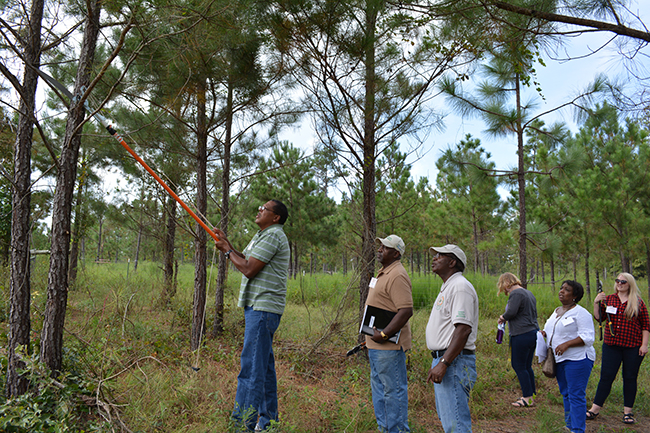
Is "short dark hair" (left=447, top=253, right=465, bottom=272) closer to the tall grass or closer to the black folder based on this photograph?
the black folder

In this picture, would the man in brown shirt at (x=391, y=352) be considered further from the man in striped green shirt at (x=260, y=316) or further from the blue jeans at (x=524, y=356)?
the blue jeans at (x=524, y=356)

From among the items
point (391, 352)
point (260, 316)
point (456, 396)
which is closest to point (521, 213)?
point (391, 352)

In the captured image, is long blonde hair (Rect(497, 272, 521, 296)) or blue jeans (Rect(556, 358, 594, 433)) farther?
long blonde hair (Rect(497, 272, 521, 296))

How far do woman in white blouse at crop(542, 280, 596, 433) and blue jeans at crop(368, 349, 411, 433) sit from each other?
166cm

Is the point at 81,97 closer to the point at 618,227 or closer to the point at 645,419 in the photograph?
the point at 645,419

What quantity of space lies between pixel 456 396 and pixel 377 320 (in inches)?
31.5

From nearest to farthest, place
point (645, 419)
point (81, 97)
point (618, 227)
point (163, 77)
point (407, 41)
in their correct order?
point (81, 97) → point (645, 419) → point (407, 41) → point (163, 77) → point (618, 227)

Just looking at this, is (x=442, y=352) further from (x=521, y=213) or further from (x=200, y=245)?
(x=521, y=213)

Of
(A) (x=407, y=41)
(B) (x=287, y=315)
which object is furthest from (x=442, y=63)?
(B) (x=287, y=315)

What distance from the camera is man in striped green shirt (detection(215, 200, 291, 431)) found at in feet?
9.69

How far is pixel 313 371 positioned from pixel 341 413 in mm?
1364

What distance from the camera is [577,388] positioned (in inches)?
141

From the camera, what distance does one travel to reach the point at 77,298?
810 centimetres

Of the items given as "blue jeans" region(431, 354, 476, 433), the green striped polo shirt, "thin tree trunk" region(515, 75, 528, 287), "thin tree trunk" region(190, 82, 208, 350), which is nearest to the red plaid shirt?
"thin tree trunk" region(515, 75, 528, 287)
